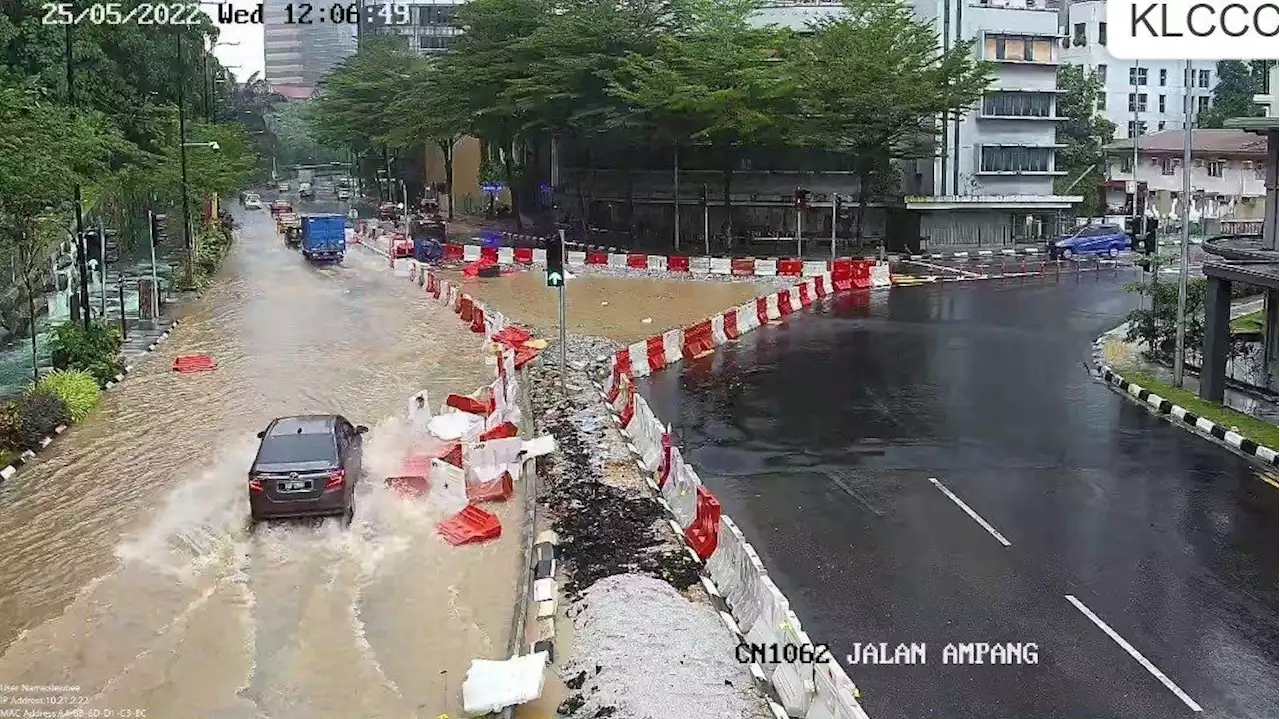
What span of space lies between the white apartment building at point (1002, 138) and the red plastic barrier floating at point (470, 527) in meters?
43.5

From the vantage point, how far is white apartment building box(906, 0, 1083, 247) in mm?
57156

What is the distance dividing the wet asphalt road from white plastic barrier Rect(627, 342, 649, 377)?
527mm

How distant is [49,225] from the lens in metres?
26.5

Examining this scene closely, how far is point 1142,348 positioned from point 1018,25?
108ft

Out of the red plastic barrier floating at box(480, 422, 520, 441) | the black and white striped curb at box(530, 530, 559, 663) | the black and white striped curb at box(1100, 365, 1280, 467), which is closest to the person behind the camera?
the black and white striped curb at box(530, 530, 559, 663)

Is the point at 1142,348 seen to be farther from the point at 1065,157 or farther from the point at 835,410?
the point at 1065,157

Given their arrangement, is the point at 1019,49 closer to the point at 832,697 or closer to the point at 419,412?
the point at 419,412

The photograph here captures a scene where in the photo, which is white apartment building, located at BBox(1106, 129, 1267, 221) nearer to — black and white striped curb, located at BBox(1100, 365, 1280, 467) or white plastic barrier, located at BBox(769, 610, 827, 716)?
black and white striped curb, located at BBox(1100, 365, 1280, 467)

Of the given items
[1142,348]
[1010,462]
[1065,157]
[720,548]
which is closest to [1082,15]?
[1065,157]

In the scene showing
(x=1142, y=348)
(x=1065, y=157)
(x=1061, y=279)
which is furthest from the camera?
(x=1065, y=157)

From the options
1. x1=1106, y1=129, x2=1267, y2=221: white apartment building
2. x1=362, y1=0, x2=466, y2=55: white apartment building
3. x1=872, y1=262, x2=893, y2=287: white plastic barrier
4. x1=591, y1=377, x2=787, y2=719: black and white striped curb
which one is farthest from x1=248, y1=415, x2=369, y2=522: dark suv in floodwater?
x1=362, y1=0, x2=466, y2=55: white apartment building

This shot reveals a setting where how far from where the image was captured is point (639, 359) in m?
27.0

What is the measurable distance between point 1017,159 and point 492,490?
47536 mm

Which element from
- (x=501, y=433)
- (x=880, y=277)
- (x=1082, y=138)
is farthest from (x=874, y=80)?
(x=501, y=433)
